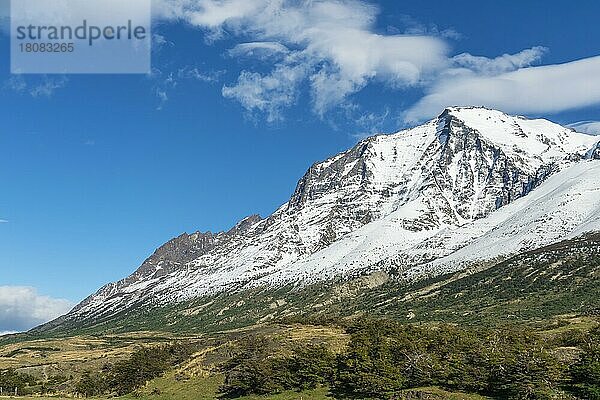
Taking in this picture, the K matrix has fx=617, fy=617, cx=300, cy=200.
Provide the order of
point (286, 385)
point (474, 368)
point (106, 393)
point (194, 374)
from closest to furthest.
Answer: point (474, 368) < point (286, 385) < point (194, 374) < point (106, 393)

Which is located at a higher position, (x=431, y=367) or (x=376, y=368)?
(x=376, y=368)

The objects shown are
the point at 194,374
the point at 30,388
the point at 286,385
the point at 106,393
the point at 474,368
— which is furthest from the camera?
the point at 30,388

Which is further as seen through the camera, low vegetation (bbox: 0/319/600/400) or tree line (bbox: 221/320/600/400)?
low vegetation (bbox: 0/319/600/400)

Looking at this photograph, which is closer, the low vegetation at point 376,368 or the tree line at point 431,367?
the tree line at point 431,367

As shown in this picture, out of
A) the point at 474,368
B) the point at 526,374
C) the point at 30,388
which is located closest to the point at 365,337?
the point at 474,368

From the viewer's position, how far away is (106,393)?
96.3 m

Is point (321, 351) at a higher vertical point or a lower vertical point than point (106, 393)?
higher

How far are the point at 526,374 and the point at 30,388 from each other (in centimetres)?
8995

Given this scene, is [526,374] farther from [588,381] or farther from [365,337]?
[365,337]

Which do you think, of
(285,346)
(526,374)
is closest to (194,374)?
(285,346)

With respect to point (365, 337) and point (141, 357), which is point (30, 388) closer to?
point (141, 357)

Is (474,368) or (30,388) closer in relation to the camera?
(474,368)

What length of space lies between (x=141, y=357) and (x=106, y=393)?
8.08 meters

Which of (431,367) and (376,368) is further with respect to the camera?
(376,368)
